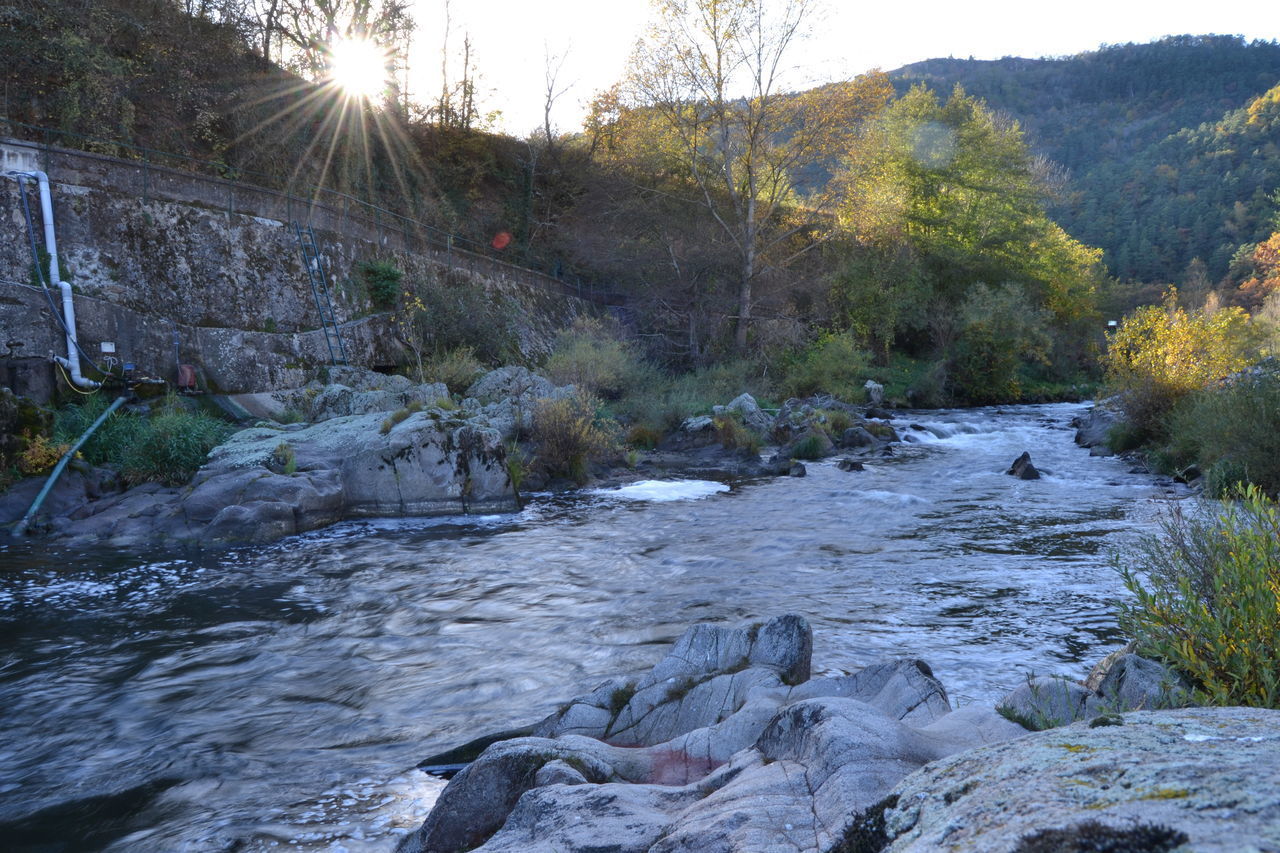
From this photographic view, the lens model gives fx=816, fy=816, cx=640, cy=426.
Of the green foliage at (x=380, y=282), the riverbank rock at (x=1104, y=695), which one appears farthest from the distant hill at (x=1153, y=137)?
the riverbank rock at (x=1104, y=695)

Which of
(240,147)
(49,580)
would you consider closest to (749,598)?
(49,580)

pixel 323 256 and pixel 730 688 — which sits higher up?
pixel 323 256

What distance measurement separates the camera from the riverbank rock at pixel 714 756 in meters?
2.78

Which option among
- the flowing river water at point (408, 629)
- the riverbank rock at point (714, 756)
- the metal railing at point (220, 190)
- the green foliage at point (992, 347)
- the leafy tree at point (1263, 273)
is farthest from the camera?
the leafy tree at point (1263, 273)

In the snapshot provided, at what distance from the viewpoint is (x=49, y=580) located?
9.48 metres

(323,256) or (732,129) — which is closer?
(323,256)

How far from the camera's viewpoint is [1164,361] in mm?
16875

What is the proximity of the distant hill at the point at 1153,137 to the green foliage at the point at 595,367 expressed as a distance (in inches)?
1497

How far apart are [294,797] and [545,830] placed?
243cm

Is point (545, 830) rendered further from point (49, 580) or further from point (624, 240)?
point (624, 240)

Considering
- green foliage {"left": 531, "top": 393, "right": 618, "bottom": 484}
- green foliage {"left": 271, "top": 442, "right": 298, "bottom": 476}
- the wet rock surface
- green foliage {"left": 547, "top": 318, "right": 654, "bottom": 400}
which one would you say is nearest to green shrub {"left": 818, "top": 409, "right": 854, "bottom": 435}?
green foliage {"left": 547, "top": 318, "right": 654, "bottom": 400}

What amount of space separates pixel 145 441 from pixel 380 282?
11198 millimetres

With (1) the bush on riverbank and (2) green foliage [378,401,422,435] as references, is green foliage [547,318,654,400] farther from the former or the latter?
(1) the bush on riverbank

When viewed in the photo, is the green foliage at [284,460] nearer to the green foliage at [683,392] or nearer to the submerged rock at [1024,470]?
the green foliage at [683,392]
